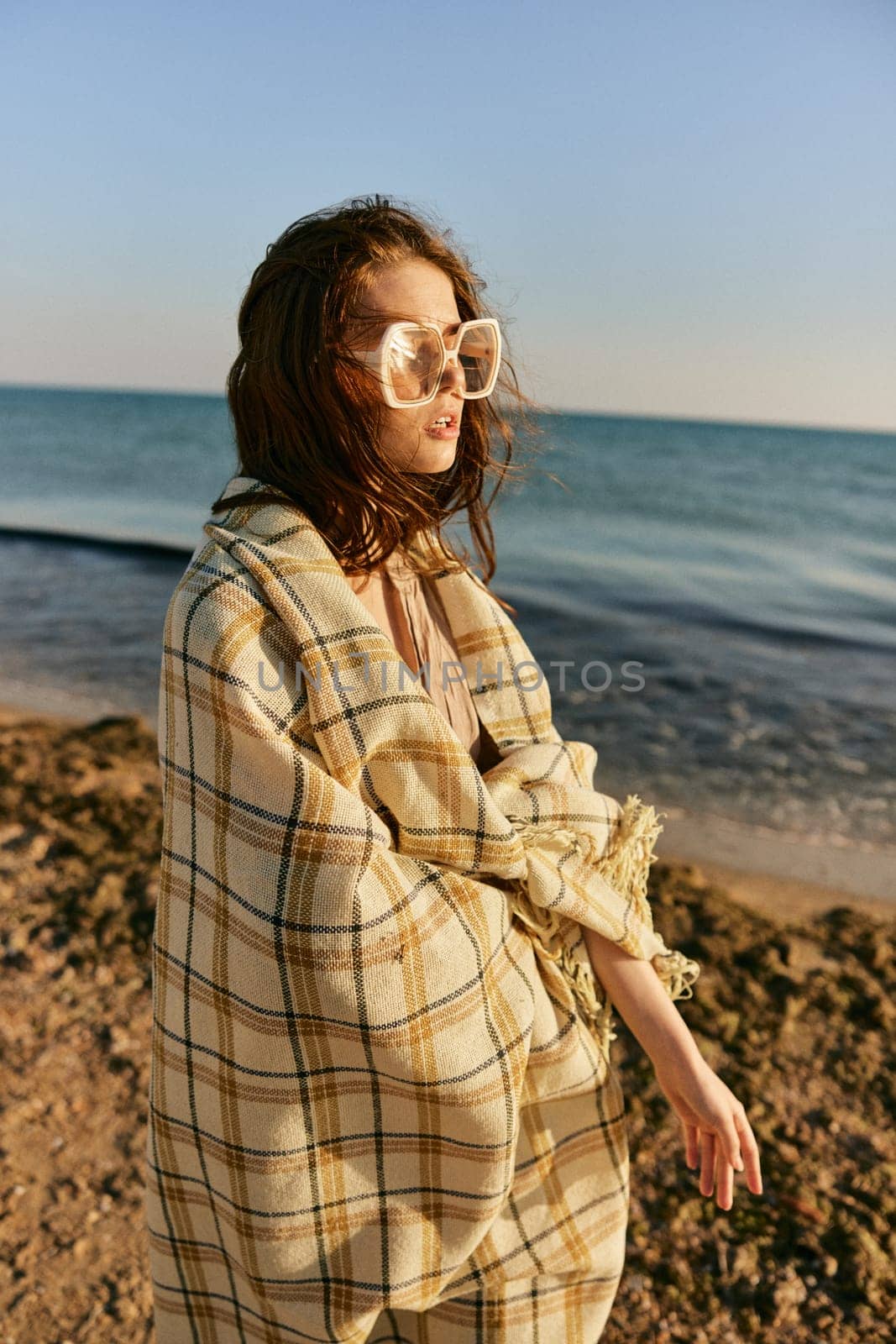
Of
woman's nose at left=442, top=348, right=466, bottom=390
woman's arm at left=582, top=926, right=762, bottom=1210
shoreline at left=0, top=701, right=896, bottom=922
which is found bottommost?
shoreline at left=0, top=701, right=896, bottom=922

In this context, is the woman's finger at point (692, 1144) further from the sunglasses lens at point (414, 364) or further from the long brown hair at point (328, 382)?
the sunglasses lens at point (414, 364)

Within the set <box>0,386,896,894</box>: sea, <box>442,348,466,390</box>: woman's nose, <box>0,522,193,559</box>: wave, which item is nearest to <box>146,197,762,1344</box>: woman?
<box>442,348,466,390</box>: woman's nose

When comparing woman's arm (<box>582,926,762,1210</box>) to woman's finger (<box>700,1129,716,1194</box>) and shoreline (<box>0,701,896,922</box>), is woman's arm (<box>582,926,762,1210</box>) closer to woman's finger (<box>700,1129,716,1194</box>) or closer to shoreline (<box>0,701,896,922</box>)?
woman's finger (<box>700,1129,716,1194</box>)

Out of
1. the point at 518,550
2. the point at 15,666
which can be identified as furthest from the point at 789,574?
the point at 15,666

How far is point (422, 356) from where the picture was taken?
1.40 meters

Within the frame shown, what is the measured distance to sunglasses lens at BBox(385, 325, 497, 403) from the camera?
54.1 inches

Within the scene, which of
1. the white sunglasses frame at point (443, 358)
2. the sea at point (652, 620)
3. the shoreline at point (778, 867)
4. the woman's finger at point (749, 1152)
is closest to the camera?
the white sunglasses frame at point (443, 358)

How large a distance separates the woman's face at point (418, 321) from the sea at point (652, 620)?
48 centimetres

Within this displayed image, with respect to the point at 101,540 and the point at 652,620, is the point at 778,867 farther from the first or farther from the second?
the point at 101,540

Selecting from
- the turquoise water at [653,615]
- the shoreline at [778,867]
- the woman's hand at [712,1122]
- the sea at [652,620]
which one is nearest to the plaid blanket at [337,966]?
the woman's hand at [712,1122]

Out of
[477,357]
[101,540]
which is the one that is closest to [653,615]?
[101,540]

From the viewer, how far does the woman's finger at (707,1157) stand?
1.46 m

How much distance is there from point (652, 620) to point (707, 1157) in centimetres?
823

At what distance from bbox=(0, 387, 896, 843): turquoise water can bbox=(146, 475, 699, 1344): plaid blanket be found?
65cm
